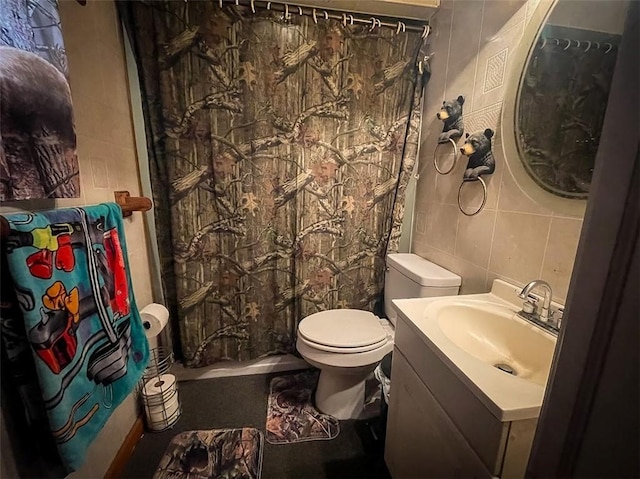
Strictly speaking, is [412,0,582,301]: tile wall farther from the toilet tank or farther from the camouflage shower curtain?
the camouflage shower curtain

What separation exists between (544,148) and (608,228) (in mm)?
830

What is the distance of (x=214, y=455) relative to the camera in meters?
1.28

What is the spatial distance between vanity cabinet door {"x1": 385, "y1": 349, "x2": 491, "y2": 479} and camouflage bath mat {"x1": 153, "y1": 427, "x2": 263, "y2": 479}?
62cm

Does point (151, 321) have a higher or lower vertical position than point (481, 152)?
lower

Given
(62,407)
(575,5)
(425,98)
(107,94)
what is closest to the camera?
(62,407)

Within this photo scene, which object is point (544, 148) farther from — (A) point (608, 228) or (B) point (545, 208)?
(A) point (608, 228)

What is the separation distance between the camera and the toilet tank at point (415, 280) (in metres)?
1.30

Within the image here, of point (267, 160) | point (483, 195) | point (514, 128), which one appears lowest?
point (483, 195)

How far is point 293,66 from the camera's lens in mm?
1479

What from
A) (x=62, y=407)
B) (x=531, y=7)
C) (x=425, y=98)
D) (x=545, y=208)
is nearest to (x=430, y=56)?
(x=425, y=98)

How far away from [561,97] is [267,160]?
1.26 m

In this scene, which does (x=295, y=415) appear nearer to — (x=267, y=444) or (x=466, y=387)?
(x=267, y=444)

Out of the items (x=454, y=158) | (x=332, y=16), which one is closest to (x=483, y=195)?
(x=454, y=158)

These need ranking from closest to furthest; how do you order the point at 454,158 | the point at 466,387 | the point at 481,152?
1. the point at 466,387
2. the point at 481,152
3. the point at 454,158
